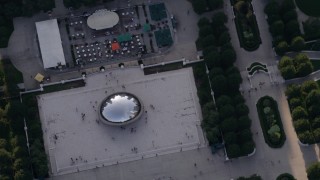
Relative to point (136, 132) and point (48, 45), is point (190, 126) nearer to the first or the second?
point (136, 132)

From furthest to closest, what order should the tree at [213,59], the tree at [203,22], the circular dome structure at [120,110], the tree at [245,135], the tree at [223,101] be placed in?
the tree at [203,22]
the tree at [213,59]
the circular dome structure at [120,110]
the tree at [223,101]
the tree at [245,135]

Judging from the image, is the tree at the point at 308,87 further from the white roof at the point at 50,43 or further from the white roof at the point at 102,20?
the white roof at the point at 50,43

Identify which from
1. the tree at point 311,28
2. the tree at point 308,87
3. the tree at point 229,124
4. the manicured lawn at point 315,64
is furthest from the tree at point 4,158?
the tree at point 311,28

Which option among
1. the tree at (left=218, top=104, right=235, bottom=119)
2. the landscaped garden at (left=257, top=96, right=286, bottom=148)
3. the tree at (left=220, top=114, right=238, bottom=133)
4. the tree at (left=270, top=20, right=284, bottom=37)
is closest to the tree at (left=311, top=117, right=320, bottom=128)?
the landscaped garden at (left=257, top=96, right=286, bottom=148)

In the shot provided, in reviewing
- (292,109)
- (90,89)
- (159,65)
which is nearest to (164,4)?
(159,65)

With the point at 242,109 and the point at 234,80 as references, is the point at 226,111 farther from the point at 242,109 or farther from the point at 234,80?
the point at 234,80

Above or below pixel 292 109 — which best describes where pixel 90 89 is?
above
